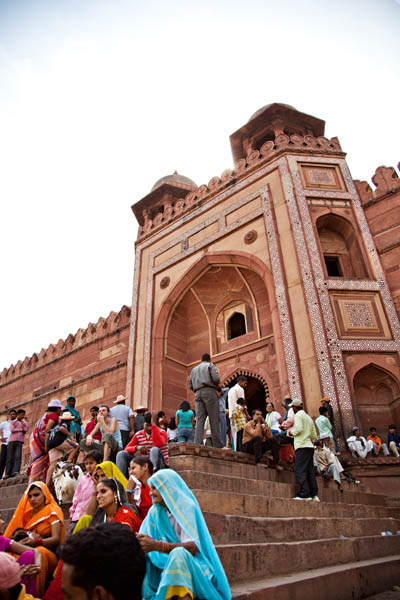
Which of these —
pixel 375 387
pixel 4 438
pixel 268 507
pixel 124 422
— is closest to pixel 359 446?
pixel 375 387

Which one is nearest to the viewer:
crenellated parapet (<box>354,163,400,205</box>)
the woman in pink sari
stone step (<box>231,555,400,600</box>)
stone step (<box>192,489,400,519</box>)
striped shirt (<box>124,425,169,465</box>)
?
stone step (<box>231,555,400,600</box>)

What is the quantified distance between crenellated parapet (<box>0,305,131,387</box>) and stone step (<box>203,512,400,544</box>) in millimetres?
8987

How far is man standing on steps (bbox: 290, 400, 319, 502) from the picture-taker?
378 cm

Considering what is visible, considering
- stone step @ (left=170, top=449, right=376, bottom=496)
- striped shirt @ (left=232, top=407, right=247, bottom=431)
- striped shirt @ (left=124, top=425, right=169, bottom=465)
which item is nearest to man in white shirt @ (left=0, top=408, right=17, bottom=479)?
striped shirt @ (left=124, top=425, right=169, bottom=465)

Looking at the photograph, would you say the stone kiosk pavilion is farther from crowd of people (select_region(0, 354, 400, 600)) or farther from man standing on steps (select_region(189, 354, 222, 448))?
man standing on steps (select_region(189, 354, 222, 448))

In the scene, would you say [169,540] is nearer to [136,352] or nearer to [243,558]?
[243,558]

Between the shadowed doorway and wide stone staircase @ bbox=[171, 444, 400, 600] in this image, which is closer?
wide stone staircase @ bbox=[171, 444, 400, 600]

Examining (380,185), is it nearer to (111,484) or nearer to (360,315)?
(360,315)

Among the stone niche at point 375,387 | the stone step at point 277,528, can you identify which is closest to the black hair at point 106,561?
the stone step at point 277,528

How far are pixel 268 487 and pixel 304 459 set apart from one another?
1.66 feet

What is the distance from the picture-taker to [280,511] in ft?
10.4

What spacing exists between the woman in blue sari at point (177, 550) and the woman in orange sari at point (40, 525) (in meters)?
0.62

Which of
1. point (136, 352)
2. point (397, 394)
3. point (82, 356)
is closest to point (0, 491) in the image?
point (136, 352)

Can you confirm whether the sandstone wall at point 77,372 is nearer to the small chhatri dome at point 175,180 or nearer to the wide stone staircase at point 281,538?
the small chhatri dome at point 175,180
